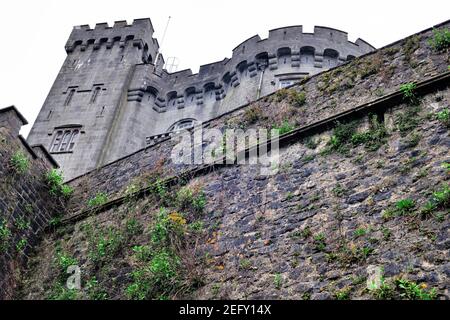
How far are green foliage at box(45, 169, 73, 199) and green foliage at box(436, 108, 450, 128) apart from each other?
7.88 m

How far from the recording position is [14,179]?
10.8 m

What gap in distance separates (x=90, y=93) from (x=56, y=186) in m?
12.1

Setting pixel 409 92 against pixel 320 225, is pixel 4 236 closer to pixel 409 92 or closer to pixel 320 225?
pixel 320 225

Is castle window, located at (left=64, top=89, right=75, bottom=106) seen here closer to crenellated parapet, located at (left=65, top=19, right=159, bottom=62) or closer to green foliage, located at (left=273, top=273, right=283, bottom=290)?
crenellated parapet, located at (left=65, top=19, right=159, bottom=62)

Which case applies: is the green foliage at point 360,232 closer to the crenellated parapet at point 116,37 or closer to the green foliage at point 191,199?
the green foliage at point 191,199

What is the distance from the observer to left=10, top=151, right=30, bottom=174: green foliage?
35.6ft

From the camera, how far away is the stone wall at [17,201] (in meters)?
10.1

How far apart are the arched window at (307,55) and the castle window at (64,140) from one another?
917 cm

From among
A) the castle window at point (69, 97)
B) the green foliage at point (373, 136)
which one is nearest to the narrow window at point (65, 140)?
the castle window at point (69, 97)

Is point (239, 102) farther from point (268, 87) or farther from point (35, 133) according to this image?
point (35, 133)

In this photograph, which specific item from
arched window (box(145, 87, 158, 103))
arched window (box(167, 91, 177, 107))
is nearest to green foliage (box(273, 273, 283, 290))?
arched window (box(167, 91, 177, 107))

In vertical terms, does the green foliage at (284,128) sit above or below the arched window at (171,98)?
below
